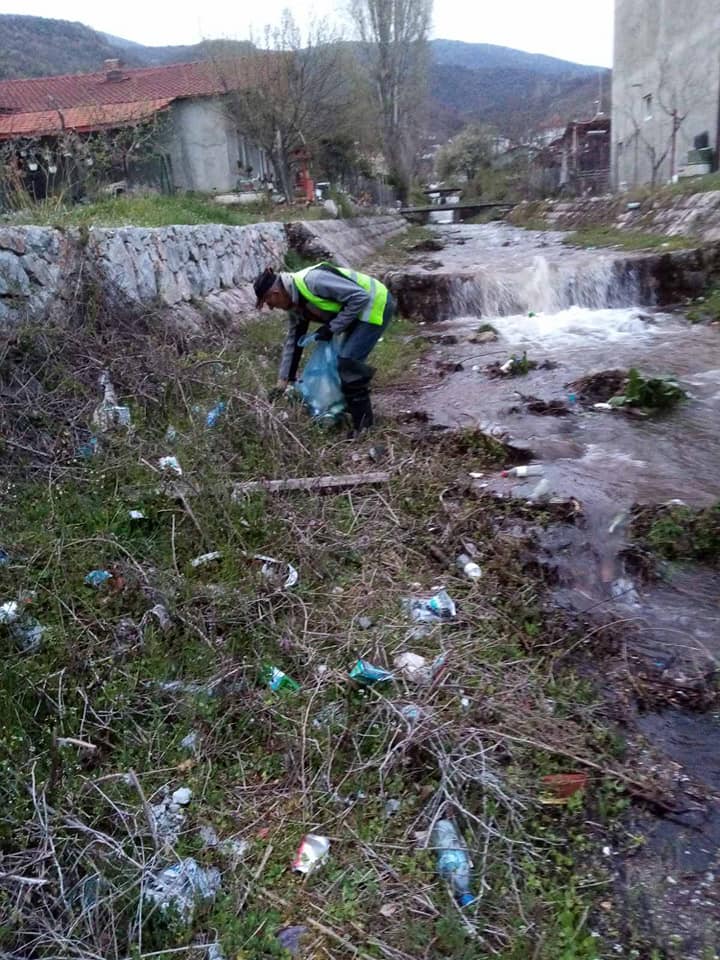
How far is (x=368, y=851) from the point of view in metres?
2.06

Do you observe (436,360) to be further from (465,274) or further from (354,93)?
(354,93)

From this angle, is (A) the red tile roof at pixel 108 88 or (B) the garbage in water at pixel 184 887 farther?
(A) the red tile roof at pixel 108 88

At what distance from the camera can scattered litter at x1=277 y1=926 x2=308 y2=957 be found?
1.85 metres

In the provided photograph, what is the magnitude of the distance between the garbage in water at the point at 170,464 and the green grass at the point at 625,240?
9.74 metres

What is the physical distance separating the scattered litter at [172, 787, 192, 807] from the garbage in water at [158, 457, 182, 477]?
5.99 feet

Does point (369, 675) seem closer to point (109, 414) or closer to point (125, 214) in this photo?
point (109, 414)

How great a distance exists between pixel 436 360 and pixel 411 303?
3.17 meters

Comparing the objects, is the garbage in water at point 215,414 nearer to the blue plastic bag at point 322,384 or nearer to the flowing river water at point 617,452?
the blue plastic bag at point 322,384

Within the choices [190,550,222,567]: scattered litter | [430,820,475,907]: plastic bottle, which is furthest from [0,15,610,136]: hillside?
[430,820,475,907]: plastic bottle

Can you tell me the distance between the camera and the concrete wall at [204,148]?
2205cm

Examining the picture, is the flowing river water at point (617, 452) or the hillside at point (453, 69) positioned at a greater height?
the hillside at point (453, 69)

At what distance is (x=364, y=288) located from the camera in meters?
4.73

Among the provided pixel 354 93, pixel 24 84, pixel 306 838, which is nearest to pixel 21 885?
pixel 306 838

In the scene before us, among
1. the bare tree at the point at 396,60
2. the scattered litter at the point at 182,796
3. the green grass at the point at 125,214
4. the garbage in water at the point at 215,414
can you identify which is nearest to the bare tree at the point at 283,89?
the green grass at the point at 125,214
